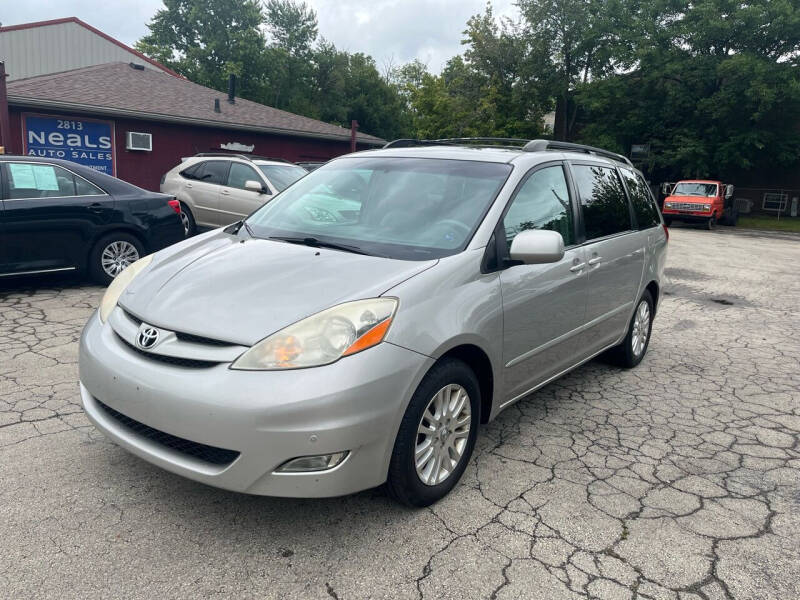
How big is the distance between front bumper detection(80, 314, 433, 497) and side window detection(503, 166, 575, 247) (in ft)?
4.10

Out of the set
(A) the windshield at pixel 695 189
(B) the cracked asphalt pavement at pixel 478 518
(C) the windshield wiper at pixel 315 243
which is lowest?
(B) the cracked asphalt pavement at pixel 478 518

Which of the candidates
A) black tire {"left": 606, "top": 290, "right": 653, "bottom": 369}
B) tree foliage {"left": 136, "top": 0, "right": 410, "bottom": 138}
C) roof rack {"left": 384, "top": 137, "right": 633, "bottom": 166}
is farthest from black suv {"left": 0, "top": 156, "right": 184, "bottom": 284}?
tree foliage {"left": 136, "top": 0, "right": 410, "bottom": 138}

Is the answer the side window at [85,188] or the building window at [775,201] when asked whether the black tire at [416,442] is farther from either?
the building window at [775,201]

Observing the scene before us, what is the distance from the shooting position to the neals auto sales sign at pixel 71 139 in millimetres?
15547

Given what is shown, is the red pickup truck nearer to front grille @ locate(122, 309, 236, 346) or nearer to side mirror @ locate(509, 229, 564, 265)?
side mirror @ locate(509, 229, 564, 265)

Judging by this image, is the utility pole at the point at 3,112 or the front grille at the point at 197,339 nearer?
the front grille at the point at 197,339

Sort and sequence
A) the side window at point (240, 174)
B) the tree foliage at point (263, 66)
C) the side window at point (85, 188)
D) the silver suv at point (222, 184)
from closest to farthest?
the side window at point (85, 188) < the silver suv at point (222, 184) < the side window at point (240, 174) < the tree foliage at point (263, 66)

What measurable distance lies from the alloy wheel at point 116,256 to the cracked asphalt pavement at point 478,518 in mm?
2676

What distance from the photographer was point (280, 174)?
1075 cm

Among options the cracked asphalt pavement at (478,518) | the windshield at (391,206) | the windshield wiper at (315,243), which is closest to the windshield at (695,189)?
the cracked asphalt pavement at (478,518)

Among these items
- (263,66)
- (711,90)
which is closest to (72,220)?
(711,90)

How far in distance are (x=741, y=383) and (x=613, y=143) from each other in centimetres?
2916

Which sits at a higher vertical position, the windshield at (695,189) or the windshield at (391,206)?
the windshield at (695,189)

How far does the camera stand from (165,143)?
17938 millimetres
